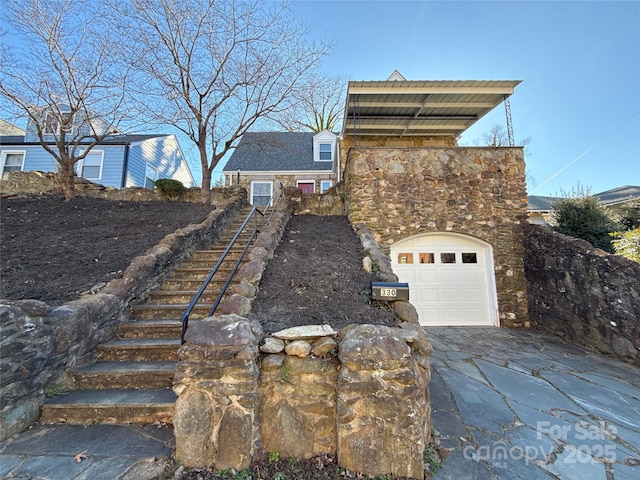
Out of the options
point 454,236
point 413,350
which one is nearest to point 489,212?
point 454,236

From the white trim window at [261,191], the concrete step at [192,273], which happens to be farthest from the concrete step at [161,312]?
the white trim window at [261,191]

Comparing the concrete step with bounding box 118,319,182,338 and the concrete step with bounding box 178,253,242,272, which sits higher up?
the concrete step with bounding box 178,253,242,272

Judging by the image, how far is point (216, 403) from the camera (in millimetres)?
1771

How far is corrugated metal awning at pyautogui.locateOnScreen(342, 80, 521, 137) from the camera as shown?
647 cm

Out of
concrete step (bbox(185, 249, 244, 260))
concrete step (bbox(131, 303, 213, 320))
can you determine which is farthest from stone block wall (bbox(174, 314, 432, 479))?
concrete step (bbox(185, 249, 244, 260))

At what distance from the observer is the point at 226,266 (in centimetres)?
441

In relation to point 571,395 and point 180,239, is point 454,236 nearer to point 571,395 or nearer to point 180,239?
point 571,395

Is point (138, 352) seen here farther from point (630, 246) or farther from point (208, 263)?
point (630, 246)

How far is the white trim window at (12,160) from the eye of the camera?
11.3m

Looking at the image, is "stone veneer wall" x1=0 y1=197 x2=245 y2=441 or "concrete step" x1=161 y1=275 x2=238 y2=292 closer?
"stone veneer wall" x1=0 y1=197 x2=245 y2=441

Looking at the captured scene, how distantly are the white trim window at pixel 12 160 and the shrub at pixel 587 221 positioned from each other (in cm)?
1966

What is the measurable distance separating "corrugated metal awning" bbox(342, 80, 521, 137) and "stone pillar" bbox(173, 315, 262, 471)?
586 cm

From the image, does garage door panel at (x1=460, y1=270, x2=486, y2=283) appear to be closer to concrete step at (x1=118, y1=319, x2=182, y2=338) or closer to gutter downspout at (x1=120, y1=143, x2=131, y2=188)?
concrete step at (x1=118, y1=319, x2=182, y2=338)

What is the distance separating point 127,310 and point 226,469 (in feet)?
7.72
